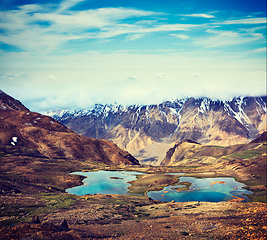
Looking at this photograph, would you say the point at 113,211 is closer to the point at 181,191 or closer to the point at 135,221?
the point at 135,221

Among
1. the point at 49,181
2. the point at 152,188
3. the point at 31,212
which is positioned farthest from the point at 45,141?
the point at 31,212

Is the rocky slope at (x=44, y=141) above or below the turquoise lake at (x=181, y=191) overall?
above

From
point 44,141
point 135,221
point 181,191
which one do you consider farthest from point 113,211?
point 44,141

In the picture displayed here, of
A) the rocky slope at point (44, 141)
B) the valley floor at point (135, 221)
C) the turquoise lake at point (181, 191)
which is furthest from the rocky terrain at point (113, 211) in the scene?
the rocky slope at point (44, 141)

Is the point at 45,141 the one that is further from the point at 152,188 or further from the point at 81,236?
the point at 81,236

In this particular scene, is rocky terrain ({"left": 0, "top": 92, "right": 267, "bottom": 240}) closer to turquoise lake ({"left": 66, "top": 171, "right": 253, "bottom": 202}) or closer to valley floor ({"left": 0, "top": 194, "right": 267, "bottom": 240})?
valley floor ({"left": 0, "top": 194, "right": 267, "bottom": 240})

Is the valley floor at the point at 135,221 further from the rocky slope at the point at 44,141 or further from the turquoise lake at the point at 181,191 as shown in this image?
the rocky slope at the point at 44,141
